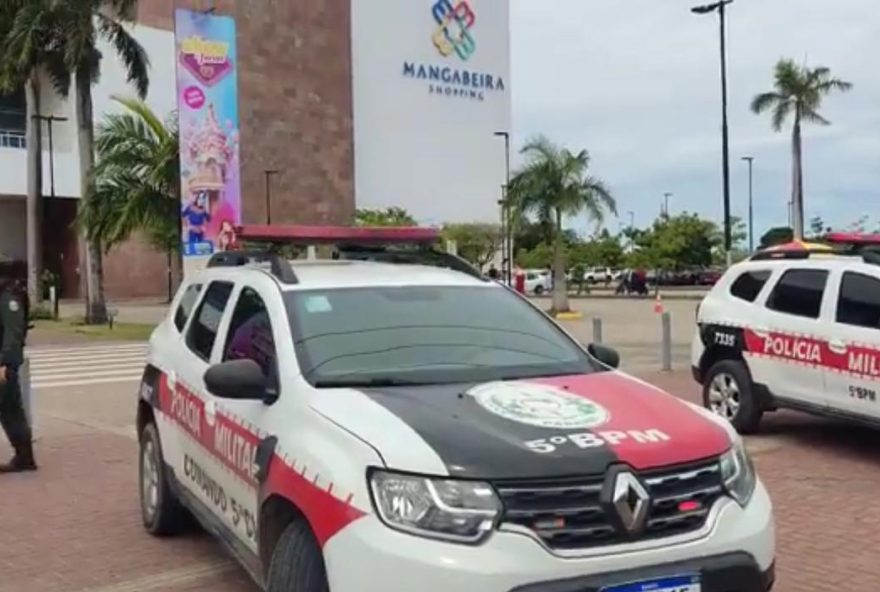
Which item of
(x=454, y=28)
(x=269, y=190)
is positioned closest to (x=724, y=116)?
(x=269, y=190)

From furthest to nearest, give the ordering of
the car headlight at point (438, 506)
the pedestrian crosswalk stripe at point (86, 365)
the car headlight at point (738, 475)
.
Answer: the pedestrian crosswalk stripe at point (86, 365) → the car headlight at point (738, 475) → the car headlight at point (438, 506)

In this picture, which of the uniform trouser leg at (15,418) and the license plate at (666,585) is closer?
the license plate at (666,585)

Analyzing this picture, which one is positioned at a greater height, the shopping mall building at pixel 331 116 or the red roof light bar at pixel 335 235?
the shopping mall building at pixel 331 116

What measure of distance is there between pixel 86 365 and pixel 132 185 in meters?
12.4

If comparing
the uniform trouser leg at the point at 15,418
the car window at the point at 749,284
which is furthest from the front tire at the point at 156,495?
the car window at the point at 749,284

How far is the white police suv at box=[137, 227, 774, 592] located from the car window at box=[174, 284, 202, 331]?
822mm

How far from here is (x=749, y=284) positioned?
1014cm

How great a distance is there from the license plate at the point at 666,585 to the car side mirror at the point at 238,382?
5.62ft

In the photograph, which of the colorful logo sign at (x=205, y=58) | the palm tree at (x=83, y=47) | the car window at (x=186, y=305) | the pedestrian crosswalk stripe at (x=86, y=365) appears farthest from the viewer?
the palm tree at (x=83, y=47)

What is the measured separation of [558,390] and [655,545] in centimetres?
87

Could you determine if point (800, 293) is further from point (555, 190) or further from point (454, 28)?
point (454, 28)

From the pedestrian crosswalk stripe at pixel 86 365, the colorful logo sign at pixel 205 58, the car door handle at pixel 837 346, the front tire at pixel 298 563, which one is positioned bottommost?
the pedestrian crosswalk stripe at pixel 86 365

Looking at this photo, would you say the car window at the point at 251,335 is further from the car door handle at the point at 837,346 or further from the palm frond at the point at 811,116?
the palm frond at the point at 811,116

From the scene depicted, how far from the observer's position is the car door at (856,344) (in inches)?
334
